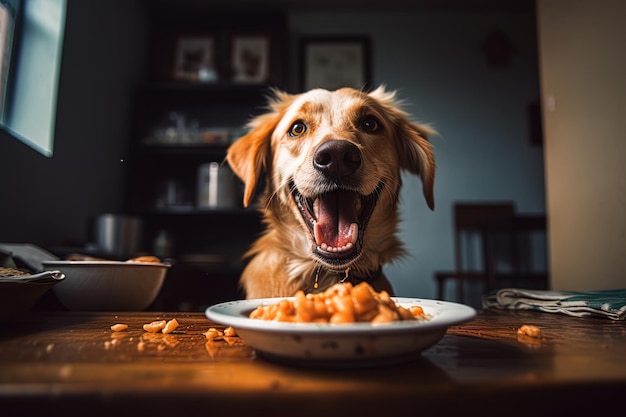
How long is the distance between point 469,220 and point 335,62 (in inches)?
68.8

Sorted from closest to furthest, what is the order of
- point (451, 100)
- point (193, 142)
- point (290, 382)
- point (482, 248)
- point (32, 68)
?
point (290, 382) → point (32, 68) → point (193, 142) → point (482, 248) → point (451, 100)

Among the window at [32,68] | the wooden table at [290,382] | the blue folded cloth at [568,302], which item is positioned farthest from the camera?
the window at [32,68]

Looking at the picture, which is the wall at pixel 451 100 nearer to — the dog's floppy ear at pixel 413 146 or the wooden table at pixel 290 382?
the dog's floppy ear at pixel 413 146

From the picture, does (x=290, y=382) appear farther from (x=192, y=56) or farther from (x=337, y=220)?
(x=192, y=56)

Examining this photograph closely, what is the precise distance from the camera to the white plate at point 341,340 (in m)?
0.37

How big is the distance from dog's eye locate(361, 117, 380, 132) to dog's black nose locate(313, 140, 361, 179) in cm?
23

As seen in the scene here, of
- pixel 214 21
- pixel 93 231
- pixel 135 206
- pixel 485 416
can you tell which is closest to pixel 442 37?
pixel 214 21

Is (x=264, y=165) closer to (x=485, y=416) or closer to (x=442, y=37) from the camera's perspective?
(x=485, y=416)

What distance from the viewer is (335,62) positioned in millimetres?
3723

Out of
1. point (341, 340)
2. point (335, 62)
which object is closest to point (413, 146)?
point (341, 340)

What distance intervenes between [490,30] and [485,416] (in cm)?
415

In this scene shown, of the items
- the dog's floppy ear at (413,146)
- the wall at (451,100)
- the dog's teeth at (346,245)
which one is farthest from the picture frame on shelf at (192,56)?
the dog's teeth at (346,245)

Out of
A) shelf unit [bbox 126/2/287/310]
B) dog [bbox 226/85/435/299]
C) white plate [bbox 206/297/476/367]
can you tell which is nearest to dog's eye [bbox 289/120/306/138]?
dog [bbox 226/85/435/299]

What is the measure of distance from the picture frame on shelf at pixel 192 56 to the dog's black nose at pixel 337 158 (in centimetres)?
273
